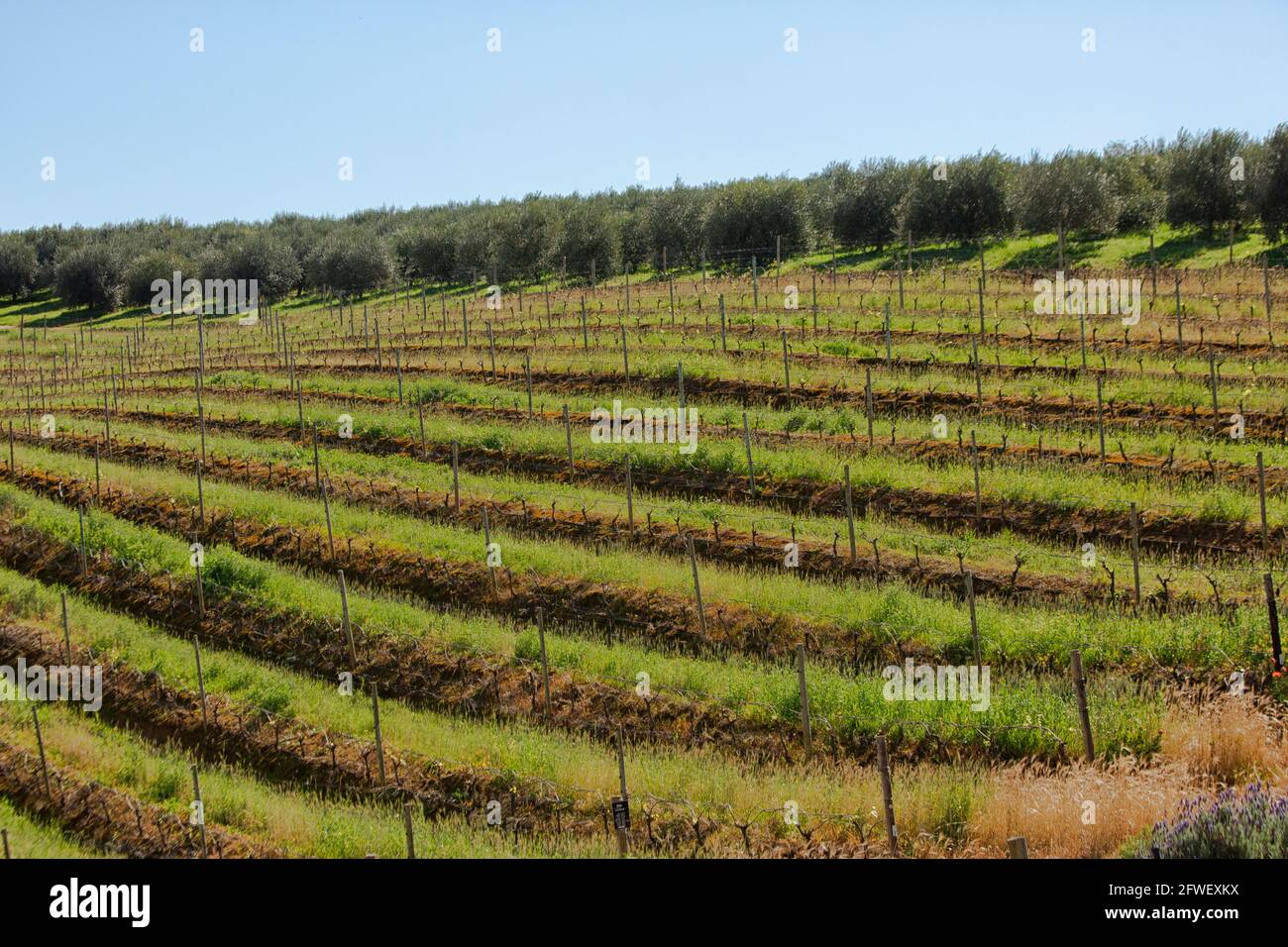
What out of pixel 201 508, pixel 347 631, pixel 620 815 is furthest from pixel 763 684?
pixel 201 508

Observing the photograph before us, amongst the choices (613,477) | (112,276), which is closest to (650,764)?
(613,477)

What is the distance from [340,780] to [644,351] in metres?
26.6

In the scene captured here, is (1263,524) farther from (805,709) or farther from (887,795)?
(887,795)

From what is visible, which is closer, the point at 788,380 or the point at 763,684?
the point at 763,684

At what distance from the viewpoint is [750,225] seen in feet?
249

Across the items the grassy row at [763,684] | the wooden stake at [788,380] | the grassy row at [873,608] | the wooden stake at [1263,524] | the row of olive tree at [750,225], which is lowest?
the grassy row at [763,684]

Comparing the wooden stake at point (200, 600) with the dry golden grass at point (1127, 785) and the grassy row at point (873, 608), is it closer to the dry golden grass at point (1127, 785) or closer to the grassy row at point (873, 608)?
the grassy row at point (873, 608)

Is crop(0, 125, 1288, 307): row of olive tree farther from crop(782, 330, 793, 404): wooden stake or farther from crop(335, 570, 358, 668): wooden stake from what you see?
crop(335, 570, 358, 668): wooden stake

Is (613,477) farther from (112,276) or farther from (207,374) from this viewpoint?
(112,276)

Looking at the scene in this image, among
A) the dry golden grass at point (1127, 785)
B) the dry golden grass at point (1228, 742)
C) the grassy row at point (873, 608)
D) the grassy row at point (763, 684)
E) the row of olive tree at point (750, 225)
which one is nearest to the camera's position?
the dry golden grass at point (1127, 785)

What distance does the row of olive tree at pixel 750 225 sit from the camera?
5844 cm

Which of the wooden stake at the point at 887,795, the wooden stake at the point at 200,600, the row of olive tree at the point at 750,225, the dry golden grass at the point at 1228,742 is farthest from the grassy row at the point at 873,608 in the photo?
the row of olive tree at the point at 750,225

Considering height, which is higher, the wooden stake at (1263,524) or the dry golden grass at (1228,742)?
the wooden stake at (1263,524)

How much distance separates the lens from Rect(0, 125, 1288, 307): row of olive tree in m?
58.4
